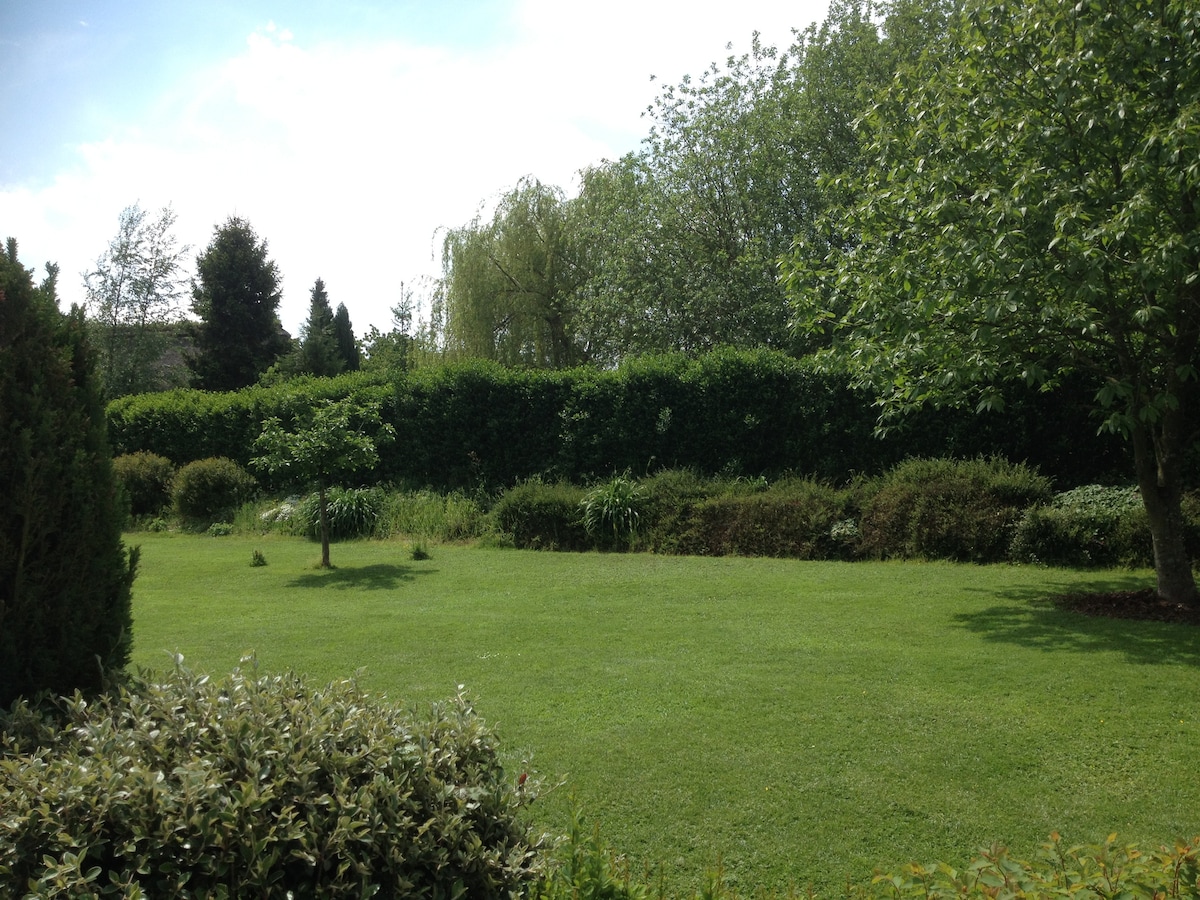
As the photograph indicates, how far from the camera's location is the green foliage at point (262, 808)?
2.53m

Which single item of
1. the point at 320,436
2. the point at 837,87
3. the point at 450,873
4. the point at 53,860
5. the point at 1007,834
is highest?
the point at 837,87

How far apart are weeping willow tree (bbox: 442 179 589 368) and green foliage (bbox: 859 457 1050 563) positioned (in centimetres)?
1519

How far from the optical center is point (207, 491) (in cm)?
2012

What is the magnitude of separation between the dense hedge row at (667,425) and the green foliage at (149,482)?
167 cm

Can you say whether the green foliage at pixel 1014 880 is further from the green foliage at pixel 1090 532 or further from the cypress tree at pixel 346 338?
the cypress tree at pixel 346 338

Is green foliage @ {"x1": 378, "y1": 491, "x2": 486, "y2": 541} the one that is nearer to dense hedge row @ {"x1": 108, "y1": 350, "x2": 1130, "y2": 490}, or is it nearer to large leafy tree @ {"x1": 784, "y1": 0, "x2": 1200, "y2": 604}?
dense hedge row @ {"x1": 108, "y1": 350, "x2": 1130, "y2": 490}

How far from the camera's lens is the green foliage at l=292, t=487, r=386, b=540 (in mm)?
17188

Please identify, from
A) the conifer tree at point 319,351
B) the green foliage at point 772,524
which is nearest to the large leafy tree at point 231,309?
the conifer tree at point 319,351

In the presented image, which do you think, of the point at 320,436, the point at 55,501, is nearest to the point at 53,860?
the point at 55,501

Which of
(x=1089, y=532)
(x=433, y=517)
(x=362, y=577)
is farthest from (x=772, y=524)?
(x=433, y=517)

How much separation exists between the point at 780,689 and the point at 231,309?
35.6 m

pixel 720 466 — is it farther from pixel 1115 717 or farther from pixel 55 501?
pixel 55 501

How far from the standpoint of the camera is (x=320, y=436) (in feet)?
43.9

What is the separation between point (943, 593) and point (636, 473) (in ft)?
24.8
